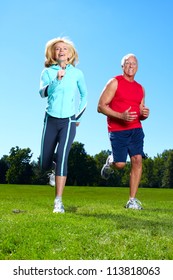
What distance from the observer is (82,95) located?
347 inches

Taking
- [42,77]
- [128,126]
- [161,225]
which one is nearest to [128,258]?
[161,225]

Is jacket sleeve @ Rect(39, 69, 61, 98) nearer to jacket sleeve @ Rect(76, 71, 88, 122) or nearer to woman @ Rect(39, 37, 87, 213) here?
woman @ Rect(39, 37, 87, 213)

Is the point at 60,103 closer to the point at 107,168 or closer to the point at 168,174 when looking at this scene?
the point at 107,168

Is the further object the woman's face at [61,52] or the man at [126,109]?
the man at [126,109]

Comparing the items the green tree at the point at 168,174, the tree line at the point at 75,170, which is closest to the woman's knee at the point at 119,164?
the tree line at the point at 75,170

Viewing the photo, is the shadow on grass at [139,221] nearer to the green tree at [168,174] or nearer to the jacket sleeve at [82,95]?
the jacket sleeve at [82,95]

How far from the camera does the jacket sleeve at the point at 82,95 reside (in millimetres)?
8742

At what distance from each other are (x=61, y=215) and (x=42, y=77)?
8.21 feet

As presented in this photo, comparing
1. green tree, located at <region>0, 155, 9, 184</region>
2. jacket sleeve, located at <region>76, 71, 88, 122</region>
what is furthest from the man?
green tree, located at <region>0, 155, 9, 184</region>

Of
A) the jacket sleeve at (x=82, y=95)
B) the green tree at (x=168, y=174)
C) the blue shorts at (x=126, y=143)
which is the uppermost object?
the green tree at (x=168, y=174)

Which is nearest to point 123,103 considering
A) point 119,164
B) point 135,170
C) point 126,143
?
point 126,143

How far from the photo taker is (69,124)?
8.58 metres

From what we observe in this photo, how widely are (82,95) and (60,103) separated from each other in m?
0.52

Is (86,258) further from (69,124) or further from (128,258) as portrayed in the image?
(69,124)
